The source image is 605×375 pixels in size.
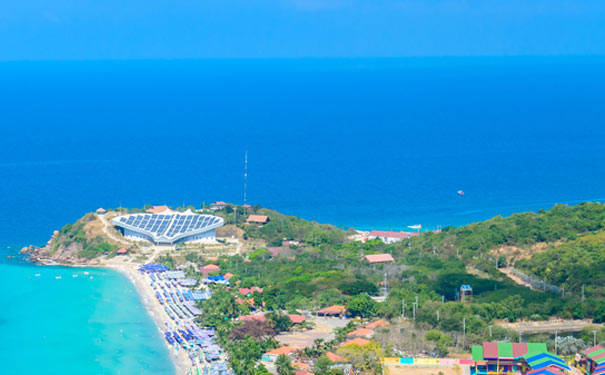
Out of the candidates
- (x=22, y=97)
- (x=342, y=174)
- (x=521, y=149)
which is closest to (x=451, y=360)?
(x=342, y=174)

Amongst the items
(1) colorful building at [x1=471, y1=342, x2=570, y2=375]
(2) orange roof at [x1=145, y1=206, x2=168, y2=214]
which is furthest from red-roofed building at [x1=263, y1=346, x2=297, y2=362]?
(2) orange roof at [x1=145, y1=206, x2=168, y2=214]

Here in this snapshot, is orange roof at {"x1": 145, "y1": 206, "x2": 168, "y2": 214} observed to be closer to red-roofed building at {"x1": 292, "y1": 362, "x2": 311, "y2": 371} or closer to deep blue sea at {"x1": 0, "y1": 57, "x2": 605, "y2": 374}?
deep blue sea at {"x1": 0, "y1": 57, "x2": 605, "y2": 374}

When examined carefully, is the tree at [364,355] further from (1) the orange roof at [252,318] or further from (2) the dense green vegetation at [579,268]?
(2) the dense green vegetation at [579,268]

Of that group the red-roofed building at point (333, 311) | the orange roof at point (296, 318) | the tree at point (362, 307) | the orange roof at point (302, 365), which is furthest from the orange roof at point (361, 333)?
the orange roof at point (302, 365)

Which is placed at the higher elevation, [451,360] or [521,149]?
[521,149]

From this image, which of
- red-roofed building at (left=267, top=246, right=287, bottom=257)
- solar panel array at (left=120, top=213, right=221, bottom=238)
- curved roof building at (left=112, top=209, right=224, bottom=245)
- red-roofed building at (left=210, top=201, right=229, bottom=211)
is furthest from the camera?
red-roofed building at (left=210, top=201, right=229, bottom=211)

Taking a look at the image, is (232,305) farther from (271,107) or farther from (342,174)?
(271,107)
